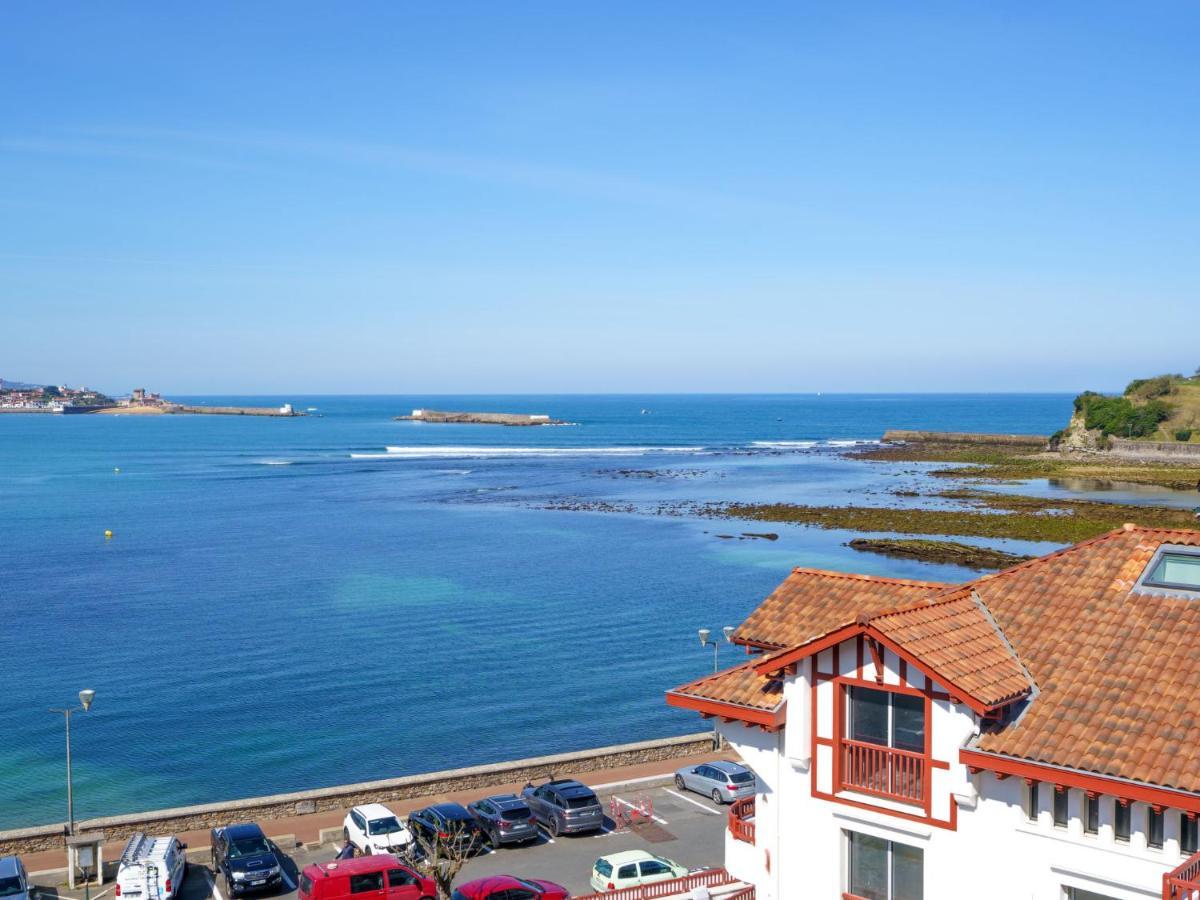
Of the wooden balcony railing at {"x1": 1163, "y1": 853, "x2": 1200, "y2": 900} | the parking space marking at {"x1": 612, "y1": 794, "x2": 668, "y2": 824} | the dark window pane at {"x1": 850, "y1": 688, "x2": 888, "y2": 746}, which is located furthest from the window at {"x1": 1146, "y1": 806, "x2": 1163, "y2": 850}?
the parking space marking at {"x1": 612, "y1": 794, "x2": 668, "y2": 824}

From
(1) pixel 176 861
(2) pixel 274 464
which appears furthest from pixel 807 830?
(2) pixel 274 464

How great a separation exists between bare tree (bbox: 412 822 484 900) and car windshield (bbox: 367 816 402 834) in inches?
19.7

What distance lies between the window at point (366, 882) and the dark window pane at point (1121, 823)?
13782mm

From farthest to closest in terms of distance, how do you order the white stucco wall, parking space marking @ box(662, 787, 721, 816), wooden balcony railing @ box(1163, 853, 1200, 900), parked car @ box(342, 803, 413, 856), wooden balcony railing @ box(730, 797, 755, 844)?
1. parking space marking @ box(662, 787, 721, 816)
2. parked car @ box(342, 803, 413, 856)
3. wooden balcony railing @ box(730, 797, 755, 844)
4. the white stucco wall
5. wooden balcony railing @ box(1163, 853, 1200, 900)

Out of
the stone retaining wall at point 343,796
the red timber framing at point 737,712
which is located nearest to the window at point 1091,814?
the red timber framing at point 737,712

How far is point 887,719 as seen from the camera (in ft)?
47.6

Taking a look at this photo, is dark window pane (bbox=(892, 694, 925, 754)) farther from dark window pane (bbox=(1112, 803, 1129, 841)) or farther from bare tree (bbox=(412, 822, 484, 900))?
bare tree (bbox=(412, 822, 484, 900))

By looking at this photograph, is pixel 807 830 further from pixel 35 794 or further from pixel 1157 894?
pixel 35 794

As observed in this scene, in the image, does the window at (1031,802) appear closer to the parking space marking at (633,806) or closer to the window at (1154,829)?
the window at (1154,829)

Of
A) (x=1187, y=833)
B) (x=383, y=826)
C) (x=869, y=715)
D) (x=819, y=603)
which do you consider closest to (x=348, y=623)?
(x=383, y=826)

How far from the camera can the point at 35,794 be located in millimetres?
36219

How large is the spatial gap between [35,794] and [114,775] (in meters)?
2.47

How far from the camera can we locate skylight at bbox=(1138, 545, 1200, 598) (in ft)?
50.5

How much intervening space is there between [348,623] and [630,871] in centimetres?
3847
